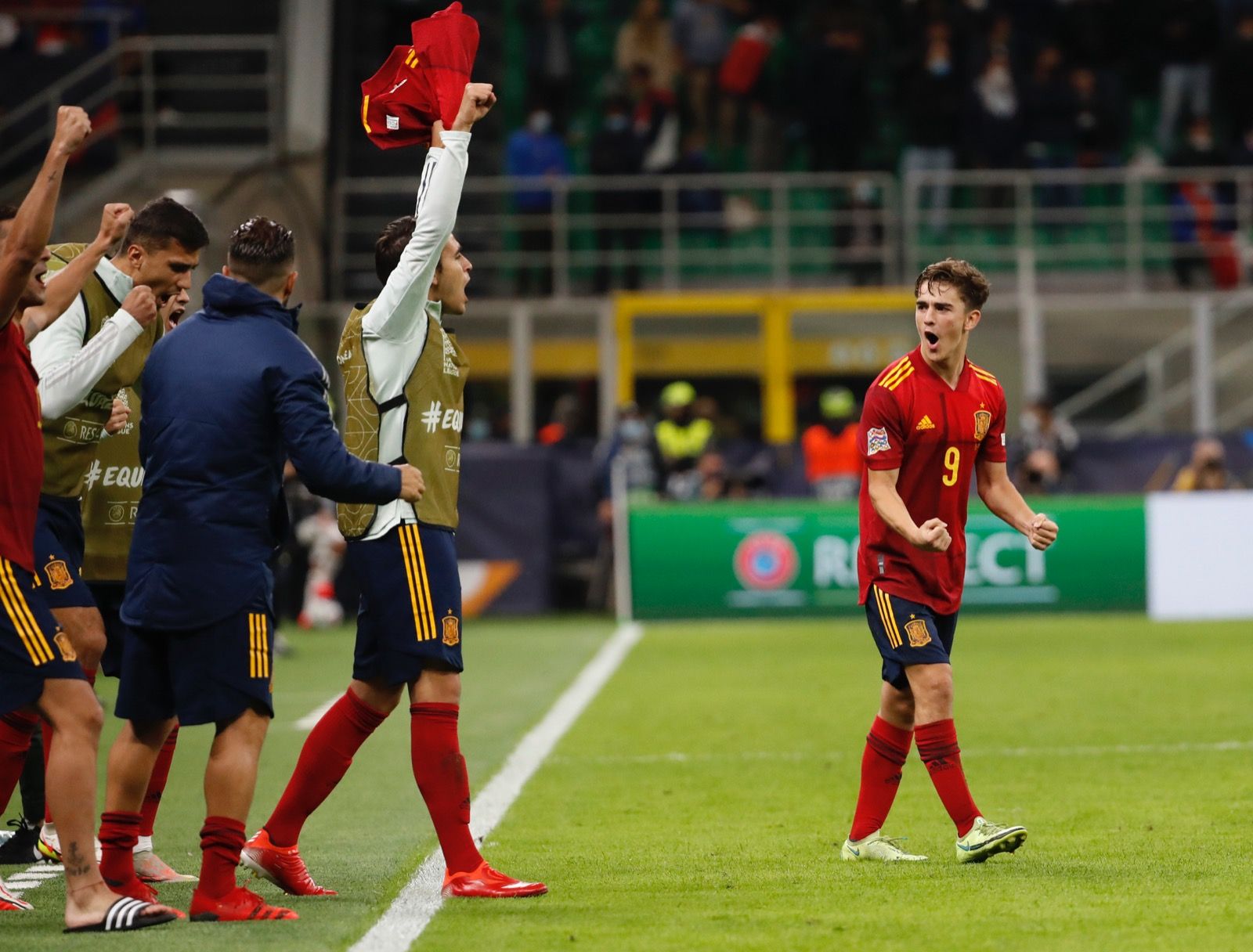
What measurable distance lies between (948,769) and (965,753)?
10.8 ft

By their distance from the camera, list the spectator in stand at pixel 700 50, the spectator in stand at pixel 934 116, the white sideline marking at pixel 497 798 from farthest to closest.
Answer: the spectator in stand at pixel 700 50 < the spectator in stand at pixel 934 116 < the white sideline marking at pixel 497 798

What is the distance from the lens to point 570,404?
76.2 ft

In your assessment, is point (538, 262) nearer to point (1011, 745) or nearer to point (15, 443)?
point (1011, 745)

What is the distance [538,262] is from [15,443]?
740 inches

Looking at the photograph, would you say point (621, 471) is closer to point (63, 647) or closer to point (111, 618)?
point (111, 618)

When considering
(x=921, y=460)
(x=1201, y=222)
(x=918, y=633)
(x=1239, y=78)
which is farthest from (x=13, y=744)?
(x=1239, y=78)

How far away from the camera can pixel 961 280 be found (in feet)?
23.3

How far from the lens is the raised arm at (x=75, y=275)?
239 inches

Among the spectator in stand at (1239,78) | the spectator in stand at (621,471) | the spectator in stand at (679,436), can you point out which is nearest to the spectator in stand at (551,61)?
the spectator in stand at (679,436)

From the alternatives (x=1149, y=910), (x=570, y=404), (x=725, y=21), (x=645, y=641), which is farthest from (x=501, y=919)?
(x=725, y=21)

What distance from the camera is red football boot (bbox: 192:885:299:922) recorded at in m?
5.93

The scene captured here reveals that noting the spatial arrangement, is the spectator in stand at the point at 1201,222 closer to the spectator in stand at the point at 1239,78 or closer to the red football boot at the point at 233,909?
the spectator in stand at the point at 1239,78

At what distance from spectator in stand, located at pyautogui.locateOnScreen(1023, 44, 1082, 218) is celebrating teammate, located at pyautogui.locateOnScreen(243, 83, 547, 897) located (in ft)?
64.0

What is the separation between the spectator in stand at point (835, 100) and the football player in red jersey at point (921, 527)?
59.3 ft
